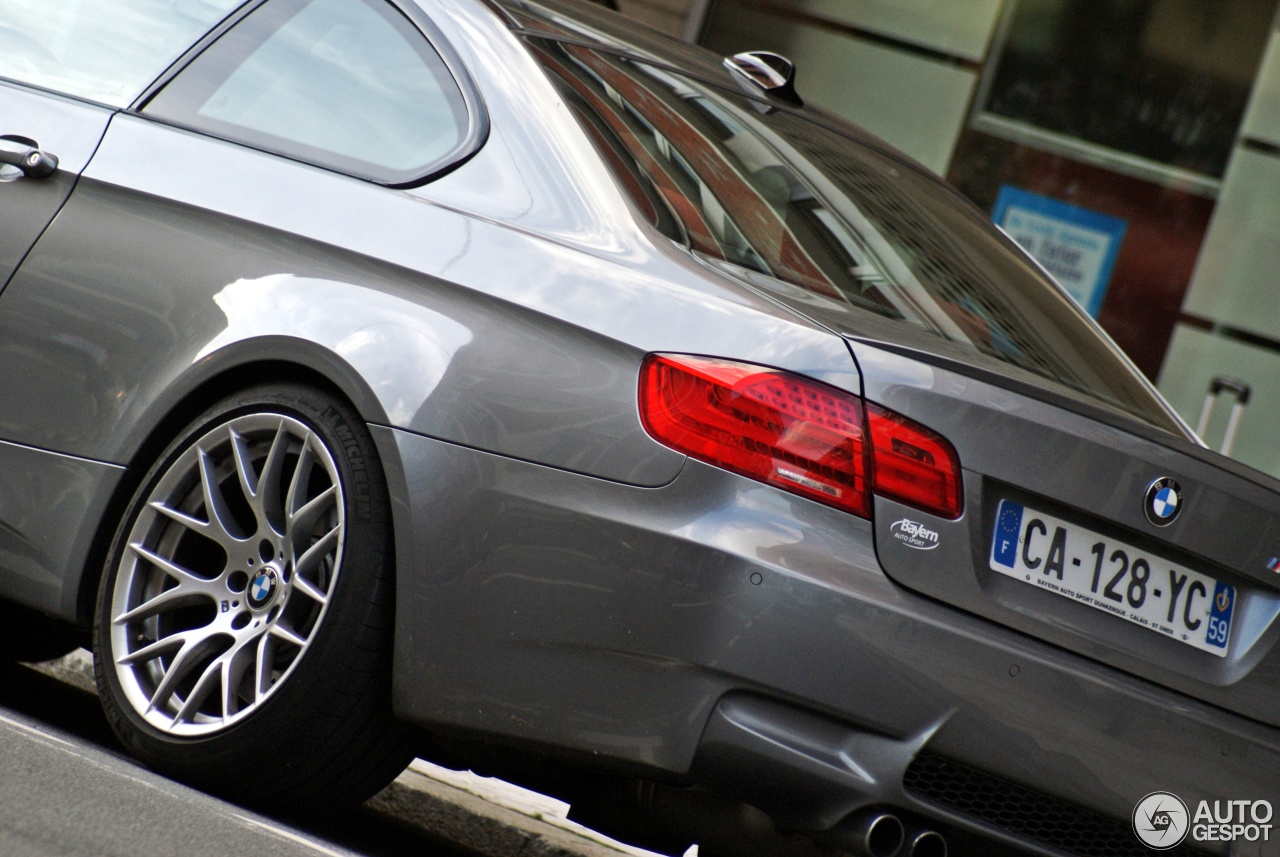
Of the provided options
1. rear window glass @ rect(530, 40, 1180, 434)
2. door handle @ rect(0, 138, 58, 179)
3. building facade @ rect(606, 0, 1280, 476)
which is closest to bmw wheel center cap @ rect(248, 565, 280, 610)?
rear window glass @ rect(530, 40, 1180, 434)

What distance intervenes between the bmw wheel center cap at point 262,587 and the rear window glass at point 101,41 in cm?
107

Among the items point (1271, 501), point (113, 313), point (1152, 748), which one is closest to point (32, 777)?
point (113, 313)

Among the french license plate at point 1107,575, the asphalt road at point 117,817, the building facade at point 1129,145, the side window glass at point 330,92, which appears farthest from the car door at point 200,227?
the building facade at point 1129,145

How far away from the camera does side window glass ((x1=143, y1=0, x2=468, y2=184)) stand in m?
2.95

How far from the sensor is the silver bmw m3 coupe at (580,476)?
2424 millimetres

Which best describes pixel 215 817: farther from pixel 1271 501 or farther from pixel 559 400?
pixel 1271 501

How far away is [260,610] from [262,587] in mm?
39

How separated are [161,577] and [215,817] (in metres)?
0.51

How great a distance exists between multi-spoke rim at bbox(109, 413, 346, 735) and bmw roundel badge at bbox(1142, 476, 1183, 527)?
1.27 meters

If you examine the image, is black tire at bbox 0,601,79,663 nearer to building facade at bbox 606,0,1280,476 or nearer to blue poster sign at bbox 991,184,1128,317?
building facade at bbox 606,0,1280,476

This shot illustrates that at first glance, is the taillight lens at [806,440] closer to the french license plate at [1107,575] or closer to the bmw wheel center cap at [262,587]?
the french license plate at [1107,575]

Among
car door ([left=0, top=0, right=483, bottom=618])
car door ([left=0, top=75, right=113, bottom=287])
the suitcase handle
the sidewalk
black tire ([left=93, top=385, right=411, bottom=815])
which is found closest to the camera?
black tire ([left=93, top=385, right=411, bottom=815])

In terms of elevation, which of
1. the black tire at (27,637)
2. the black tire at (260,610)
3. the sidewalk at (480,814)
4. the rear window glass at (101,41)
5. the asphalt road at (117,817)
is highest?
the rear window glass at (101,41)

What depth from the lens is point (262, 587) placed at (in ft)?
9.15
